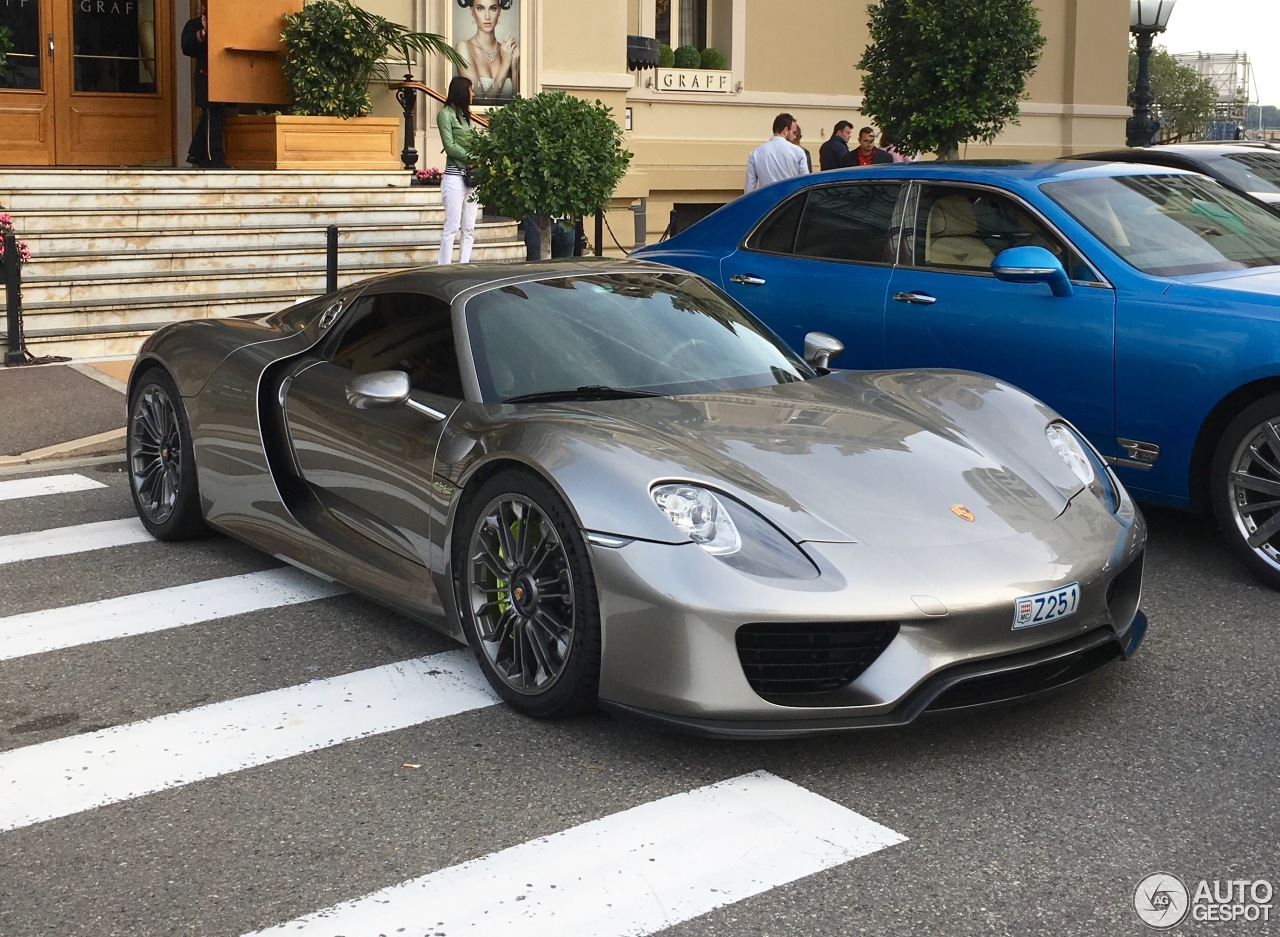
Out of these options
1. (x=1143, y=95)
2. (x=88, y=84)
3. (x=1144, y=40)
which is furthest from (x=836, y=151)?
(x=88, y=84)

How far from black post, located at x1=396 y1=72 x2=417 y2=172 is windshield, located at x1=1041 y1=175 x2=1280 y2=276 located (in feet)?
36.0

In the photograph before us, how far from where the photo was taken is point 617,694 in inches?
164

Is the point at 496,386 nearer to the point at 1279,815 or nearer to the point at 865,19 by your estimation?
the point at 1279,815

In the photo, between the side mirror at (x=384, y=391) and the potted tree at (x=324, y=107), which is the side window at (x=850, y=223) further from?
the potted tree at (x=324, y=107)

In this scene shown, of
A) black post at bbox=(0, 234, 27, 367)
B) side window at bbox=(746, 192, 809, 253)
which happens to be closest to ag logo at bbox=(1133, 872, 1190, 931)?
side window at bbox=(746, 192, 809, 253)

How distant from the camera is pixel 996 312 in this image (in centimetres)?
684

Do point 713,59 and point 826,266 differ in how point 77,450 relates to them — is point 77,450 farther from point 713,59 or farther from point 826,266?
point 713,59

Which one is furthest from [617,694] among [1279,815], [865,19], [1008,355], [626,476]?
[865,19]

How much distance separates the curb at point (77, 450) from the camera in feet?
28.0

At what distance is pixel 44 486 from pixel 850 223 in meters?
4.28

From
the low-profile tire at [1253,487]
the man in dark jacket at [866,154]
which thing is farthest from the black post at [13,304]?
the man in dark jacket at [866,154]

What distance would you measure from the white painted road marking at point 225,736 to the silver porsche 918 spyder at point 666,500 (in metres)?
0.21

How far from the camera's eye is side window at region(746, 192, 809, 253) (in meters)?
7.91

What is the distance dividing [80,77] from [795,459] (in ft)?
49.4
